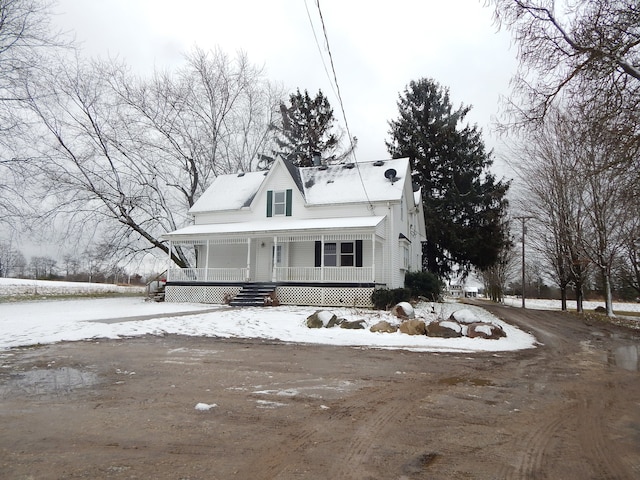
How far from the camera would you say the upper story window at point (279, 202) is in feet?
71.4

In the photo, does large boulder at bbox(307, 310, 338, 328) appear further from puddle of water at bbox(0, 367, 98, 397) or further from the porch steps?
puddle of water at bbox(0, 367, 98, 397)

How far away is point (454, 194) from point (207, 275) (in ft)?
57.5

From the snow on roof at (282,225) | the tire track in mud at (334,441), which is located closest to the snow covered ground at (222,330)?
the tire track in mud at (334,441)

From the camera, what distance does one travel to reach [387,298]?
1692 cm

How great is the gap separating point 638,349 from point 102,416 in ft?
41.0

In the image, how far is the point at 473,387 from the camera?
6.09 m

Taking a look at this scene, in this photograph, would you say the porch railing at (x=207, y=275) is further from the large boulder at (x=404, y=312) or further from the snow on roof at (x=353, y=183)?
the large boulder at (x=404, y=312)

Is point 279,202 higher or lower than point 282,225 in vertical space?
higher

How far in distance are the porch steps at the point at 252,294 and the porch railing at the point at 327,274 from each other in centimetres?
116

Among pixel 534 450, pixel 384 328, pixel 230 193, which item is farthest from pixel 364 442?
pixel 230 193

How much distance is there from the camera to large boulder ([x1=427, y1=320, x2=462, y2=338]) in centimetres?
1112

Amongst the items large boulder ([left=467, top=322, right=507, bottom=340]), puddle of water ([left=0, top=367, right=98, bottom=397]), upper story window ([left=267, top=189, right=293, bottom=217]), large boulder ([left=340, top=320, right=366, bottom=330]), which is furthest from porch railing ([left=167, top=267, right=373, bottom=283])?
puddle of water ([left=0, top=367, right=98, bottom=397])

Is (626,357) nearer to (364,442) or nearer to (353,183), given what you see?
(364,442)

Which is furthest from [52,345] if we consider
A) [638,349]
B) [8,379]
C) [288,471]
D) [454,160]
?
[454,160]
